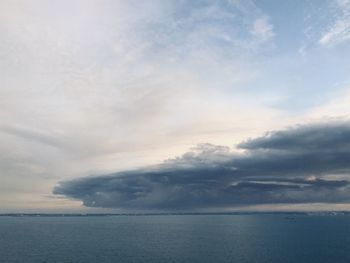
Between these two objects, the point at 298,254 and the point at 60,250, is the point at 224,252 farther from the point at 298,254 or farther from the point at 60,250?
the point at 60,250

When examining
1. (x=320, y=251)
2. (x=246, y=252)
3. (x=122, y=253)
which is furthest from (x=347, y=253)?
(x=122, y=253)

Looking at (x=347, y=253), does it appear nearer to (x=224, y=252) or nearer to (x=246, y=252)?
(x=246, y=252)

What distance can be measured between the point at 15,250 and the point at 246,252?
417 ft

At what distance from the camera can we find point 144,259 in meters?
168

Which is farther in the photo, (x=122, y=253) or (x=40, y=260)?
(x=122, y=253)

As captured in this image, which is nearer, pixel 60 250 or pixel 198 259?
pixel 198 259

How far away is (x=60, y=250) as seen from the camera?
641 feet

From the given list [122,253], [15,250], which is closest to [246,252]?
[122,253]

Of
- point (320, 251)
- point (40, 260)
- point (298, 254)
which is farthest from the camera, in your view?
point (320, 251)

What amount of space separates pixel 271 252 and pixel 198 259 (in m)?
44.7

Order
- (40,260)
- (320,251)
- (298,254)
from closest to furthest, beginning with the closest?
(40,260) → (298,254) → (320,251)

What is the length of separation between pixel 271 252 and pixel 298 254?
43.9ft

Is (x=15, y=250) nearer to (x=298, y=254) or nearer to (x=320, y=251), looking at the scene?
(x=298, y=254)

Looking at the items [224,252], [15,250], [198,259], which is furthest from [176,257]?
[15,250]
